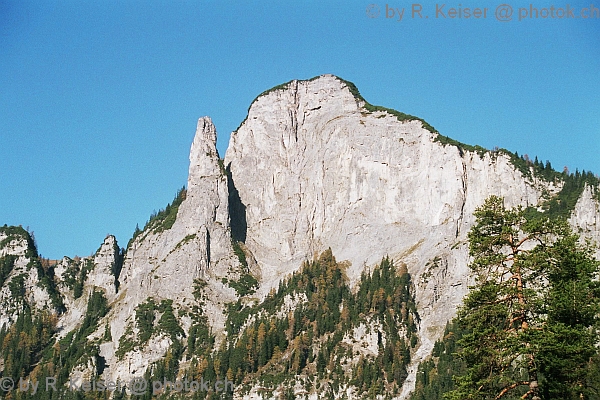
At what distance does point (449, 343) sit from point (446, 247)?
3509 centimetres

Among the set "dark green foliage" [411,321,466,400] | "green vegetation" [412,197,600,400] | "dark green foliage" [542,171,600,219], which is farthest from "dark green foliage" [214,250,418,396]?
"green vegetation" [412,197,600,400]

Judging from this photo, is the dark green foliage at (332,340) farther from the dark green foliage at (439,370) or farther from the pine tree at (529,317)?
the pine tree at (529,317)

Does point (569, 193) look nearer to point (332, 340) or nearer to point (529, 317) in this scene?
point (332, 340)

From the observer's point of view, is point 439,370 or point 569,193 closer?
point 439,370

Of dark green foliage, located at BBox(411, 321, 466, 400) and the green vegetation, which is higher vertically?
dark green foliage, located at BBox(411, 321, 466, 400)

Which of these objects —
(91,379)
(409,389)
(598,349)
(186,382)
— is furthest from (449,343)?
(598,349)

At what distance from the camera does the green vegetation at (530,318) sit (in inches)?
1459

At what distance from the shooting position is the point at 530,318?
125 ft

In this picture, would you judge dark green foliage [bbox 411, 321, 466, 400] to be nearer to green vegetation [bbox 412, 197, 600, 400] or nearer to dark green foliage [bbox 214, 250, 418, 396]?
dark green foliage [bbox 214, 250, 418, 396]

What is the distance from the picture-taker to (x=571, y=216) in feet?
590

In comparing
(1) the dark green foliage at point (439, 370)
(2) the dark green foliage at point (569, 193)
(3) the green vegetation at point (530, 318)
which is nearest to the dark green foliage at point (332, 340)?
(1) the dark green foliage at point (439, 370)

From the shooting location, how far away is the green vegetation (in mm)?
37062

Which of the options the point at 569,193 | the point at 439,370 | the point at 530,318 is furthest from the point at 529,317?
the point at 569,193

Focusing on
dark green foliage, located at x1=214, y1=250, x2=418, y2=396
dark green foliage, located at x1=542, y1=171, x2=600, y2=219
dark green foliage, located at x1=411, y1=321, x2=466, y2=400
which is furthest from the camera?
dark green foliage, located at x1=542, y1=171, x2=600, y2=219
